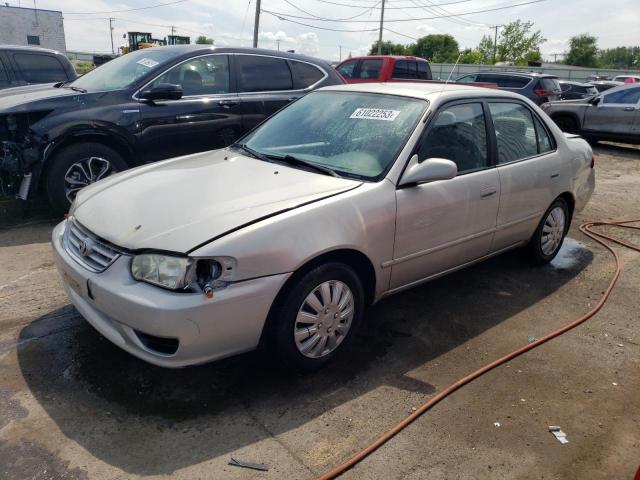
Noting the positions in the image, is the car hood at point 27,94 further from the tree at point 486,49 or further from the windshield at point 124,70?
the tree at point 486,49

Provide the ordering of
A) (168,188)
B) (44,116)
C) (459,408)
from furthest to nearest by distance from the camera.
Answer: (44,116)
(168,188)
(459,408)

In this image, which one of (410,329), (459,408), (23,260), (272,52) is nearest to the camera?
(459,408)

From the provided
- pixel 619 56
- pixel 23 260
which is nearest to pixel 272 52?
pixel 23 260

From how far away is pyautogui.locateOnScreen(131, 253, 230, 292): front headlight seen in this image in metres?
2.45

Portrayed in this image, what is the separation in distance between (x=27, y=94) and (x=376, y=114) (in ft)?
13.0

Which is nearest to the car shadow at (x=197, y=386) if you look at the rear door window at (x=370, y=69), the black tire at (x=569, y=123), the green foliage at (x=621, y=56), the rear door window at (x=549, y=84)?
the black tire at (x=569, y=123)

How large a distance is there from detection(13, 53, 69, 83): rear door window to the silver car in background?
431 inches

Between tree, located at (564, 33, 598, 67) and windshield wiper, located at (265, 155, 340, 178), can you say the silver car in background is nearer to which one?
windshield wiper, located at (265, 155, 340, 178)

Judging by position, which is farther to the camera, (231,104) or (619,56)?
(619,56)

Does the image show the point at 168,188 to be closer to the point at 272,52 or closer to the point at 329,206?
the point at 329,206

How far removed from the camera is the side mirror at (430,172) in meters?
3.14

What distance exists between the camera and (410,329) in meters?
3.61

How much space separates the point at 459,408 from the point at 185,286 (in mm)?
1582

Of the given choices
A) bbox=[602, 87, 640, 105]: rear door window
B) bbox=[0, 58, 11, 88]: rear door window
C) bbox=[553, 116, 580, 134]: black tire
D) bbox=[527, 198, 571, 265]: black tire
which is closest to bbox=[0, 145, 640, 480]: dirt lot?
bbox=[527, 198, 571, 265]: black tire
